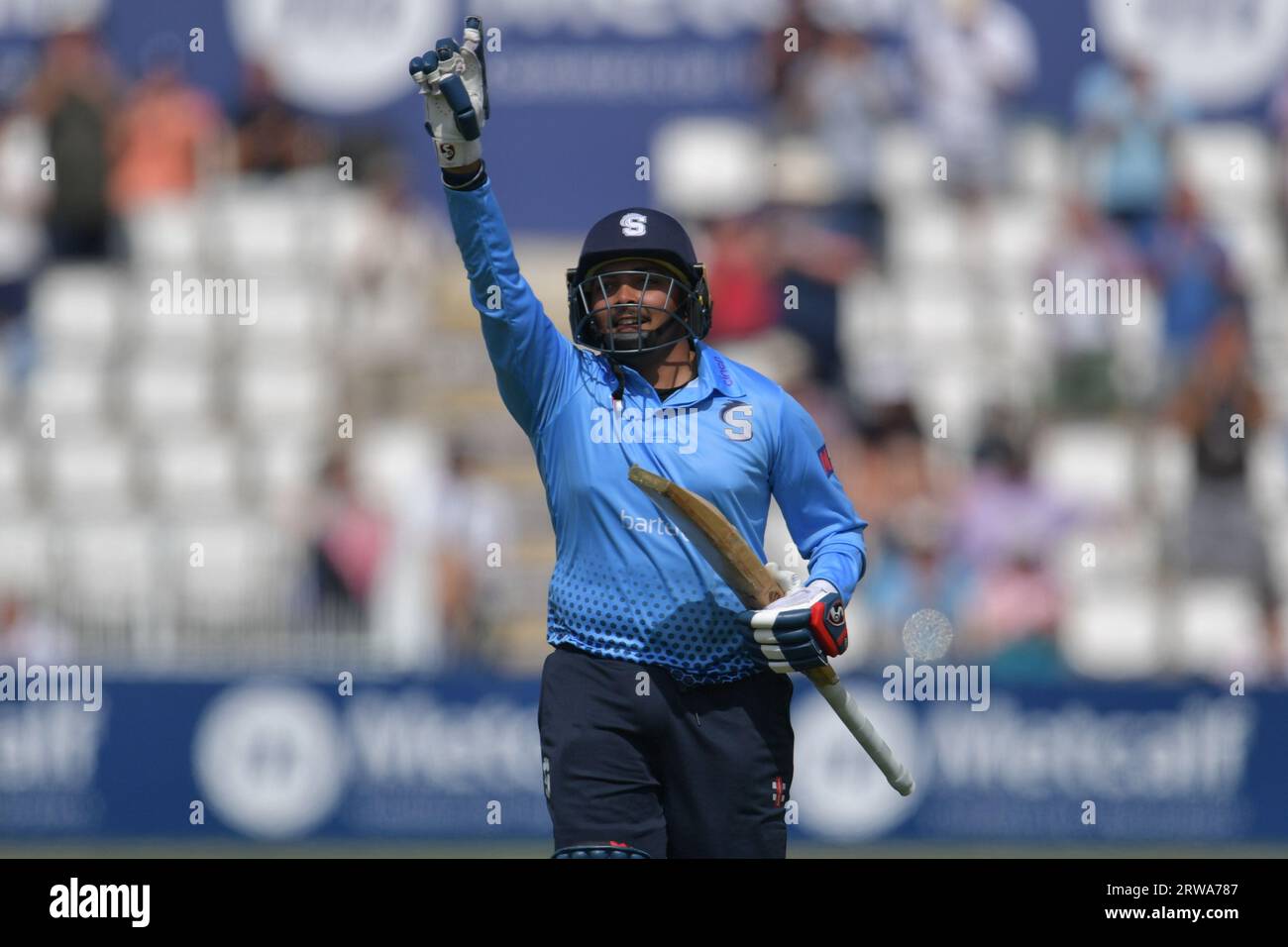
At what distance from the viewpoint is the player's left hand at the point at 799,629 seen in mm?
5043

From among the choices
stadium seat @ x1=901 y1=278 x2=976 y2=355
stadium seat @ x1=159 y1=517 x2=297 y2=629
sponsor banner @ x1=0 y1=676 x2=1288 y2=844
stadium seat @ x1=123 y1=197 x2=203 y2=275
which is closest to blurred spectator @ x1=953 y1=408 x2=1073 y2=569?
sponsor banner @ x1=0 y1=676 x2=1288 y2=844

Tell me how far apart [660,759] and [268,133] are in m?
9.91

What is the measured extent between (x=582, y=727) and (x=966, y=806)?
19.2 ft

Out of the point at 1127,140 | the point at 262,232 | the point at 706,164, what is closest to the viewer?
the point at 1127,140

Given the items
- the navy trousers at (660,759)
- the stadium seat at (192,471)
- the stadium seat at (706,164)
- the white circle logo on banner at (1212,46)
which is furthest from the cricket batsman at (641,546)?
the white circle logo on banner at (1212,46)

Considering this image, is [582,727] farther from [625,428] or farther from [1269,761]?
[1269,761]

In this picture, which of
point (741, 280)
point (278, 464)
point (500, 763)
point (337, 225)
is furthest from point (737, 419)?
point (337, 225)

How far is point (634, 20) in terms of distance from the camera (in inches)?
547

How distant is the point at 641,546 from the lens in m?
5.21

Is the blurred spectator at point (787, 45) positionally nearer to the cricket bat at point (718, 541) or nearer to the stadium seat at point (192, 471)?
the stadium seat at point (192, 471)

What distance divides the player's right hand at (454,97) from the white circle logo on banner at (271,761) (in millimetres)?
6008

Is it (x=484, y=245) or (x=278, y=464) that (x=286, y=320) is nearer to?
(x=278, y=464)

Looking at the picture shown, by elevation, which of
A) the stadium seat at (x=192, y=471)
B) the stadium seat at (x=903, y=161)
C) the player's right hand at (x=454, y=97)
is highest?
the stadium seat at (x=903, y=161)

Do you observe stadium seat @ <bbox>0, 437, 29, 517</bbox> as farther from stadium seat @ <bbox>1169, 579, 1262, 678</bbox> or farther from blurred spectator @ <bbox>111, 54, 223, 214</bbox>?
stadium seat @ <bbox>1169, 579, 1262, 678</bbox>
